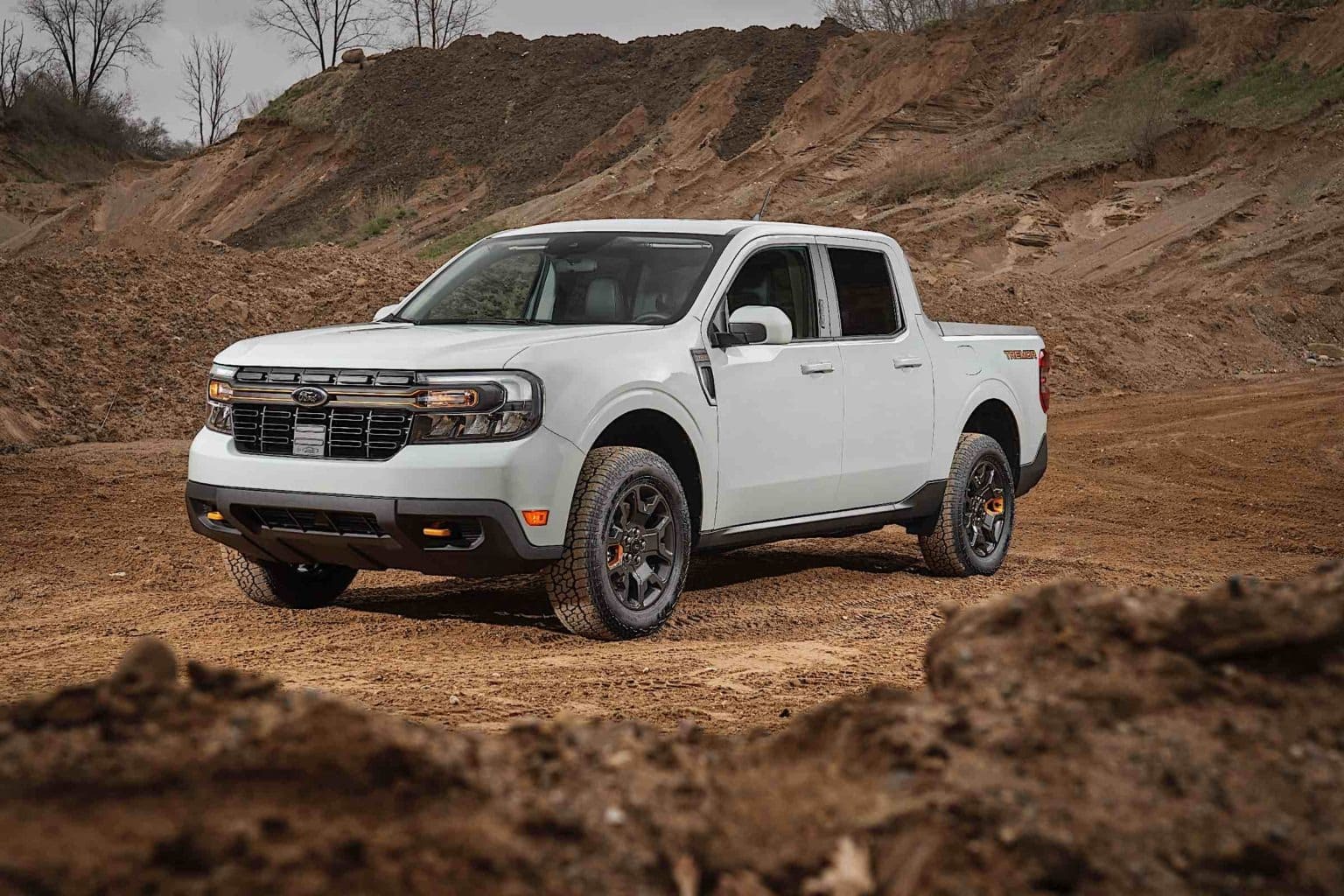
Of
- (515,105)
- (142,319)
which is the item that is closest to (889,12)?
(515,105)

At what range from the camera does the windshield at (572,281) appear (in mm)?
7695

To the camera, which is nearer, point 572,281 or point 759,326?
point 759,326

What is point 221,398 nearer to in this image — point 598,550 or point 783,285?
point 598,550

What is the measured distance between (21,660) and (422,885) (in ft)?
16.0

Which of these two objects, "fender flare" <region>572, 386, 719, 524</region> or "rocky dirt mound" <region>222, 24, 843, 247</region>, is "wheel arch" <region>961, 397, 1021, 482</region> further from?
"rocky dirt mound" <region>222, 24, 843, 247</region>

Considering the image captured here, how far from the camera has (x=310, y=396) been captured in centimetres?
671

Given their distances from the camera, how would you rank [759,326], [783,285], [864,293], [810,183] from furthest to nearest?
[810,183]
[864,293]
[783,285]
[759,326]

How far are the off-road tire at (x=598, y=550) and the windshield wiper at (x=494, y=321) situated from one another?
1.01 meters

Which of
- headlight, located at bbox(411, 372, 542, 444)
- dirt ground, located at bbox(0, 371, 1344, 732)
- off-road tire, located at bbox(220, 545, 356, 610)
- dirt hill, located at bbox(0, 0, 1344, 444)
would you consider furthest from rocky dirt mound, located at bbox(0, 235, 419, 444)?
headlight, located at bbox(411, 372, 542, 444)

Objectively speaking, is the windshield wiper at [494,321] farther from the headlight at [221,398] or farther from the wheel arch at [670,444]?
the headlight at [221,398]

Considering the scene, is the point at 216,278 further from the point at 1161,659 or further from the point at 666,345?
the point at 1161,659

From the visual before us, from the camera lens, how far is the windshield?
7695mm

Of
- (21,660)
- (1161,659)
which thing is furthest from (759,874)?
(21,660)

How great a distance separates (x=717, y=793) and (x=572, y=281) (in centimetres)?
530
